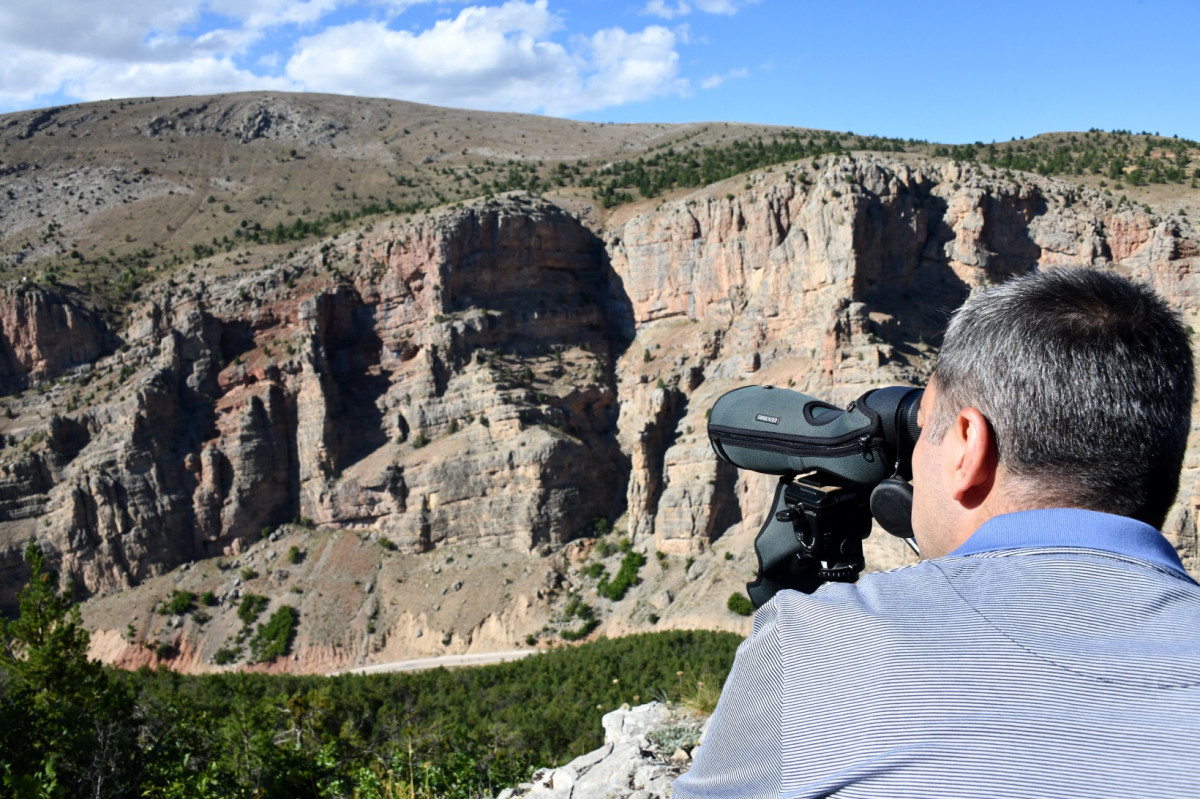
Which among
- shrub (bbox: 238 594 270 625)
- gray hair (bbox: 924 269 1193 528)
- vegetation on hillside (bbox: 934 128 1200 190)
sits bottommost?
shrub (bbox: 238 594 270 625)

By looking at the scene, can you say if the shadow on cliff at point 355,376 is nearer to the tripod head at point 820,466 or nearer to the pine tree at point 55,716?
the pine tree at point 55,716

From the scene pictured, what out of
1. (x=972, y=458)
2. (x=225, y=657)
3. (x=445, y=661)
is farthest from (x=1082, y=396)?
(x=225, y=657)

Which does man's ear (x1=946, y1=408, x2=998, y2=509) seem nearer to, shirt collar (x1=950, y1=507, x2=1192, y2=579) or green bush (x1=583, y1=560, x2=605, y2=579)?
shirt collar (x1=950, y1=507, x2=1192, y2=579)

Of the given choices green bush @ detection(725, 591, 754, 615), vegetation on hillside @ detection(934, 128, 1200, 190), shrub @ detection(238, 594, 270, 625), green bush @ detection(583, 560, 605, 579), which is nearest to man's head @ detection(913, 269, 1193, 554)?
green bush @ detection(725, 591, 754, 615)

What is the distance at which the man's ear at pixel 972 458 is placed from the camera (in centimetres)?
175

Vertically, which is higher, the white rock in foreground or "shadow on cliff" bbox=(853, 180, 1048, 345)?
"shadow on cliff" bbox=(853, 180, 1048, 345)

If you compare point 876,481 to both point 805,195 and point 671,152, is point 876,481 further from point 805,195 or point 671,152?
point 671,152

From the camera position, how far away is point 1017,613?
1332mm

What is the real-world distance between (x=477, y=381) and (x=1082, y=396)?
143ft

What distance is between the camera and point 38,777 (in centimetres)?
705

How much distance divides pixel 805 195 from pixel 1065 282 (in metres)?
43.2

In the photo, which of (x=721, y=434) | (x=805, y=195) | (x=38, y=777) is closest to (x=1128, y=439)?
(x=721, y=434)

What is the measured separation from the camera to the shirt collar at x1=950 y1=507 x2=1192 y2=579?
151 centimetres

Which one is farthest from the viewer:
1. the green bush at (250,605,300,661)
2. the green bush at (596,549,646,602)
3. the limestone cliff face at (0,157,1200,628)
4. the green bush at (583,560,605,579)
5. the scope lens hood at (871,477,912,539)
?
the limestone cliff face at (0,157,1200,628)
